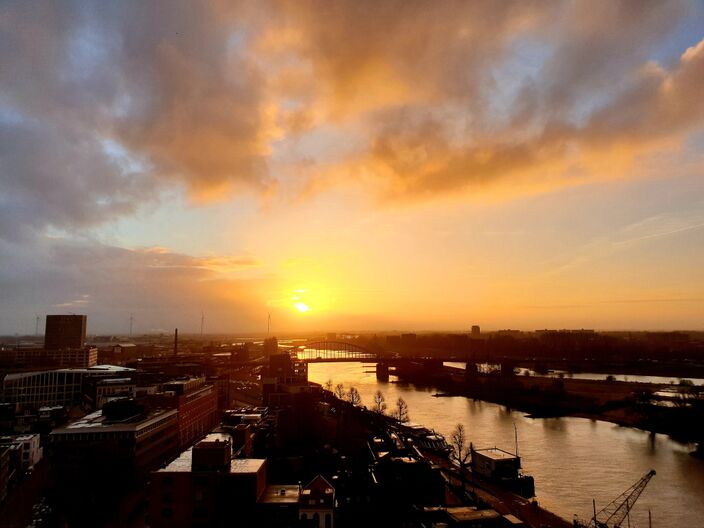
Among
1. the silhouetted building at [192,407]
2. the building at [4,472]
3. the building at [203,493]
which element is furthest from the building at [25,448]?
the building at [203,493]

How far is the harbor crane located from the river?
0.63 feet

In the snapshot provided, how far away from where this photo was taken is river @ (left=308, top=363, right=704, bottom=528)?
959 cm

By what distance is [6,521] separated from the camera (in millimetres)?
8070

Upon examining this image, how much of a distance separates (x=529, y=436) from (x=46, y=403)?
1913 cm

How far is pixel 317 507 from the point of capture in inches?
291

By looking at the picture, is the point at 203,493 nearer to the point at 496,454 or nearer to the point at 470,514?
the point at 470,514

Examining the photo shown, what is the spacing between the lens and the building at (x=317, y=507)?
738cm

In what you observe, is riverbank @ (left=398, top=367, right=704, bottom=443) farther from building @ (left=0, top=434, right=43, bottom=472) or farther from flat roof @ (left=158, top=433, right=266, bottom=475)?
building @ (left=0, top=434, right=43, bottom=472)

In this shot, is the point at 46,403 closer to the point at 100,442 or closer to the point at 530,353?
the point at 100,442

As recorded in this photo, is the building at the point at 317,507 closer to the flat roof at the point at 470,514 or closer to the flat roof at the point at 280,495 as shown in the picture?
the flat roof at the point at 280,495

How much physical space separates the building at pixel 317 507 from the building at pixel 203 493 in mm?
751

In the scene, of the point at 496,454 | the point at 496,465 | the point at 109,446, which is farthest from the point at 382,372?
the point at 109,446

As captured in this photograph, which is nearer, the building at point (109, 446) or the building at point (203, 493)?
the building at point (203, 493)

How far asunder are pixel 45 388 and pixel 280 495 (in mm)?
17329
